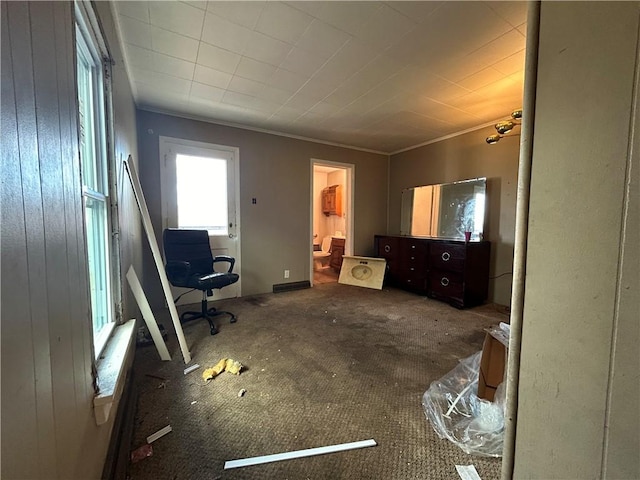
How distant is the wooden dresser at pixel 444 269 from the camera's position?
124 inches

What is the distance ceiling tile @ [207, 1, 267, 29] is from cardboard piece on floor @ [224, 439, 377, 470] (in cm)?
242

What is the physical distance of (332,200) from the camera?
20.1 feet

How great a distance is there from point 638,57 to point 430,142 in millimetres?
4043

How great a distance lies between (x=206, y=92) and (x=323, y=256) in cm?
392

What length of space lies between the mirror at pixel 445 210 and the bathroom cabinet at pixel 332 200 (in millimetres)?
1802

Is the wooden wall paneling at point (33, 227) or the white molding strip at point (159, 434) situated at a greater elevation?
the wooden wall paneling at point (33, 227)

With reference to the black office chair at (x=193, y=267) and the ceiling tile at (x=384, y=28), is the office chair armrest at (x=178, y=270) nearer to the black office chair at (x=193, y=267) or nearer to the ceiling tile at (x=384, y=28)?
the black office chair at (x=193, y=267)

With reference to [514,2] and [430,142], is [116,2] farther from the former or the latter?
[430,142]

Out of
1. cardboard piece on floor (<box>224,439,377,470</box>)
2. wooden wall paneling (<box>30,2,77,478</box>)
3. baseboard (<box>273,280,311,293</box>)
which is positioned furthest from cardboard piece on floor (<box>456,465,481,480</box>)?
baseboard (<box>273,280,311,293</box>)

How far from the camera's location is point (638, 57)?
0.44m

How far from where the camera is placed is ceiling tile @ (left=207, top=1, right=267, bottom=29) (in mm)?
1526

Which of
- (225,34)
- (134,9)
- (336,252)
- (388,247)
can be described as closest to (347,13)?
(225,34)

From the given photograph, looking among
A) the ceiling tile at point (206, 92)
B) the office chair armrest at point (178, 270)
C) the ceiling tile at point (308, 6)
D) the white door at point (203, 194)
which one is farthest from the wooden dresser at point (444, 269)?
the ceiling tile at point (206, 92)

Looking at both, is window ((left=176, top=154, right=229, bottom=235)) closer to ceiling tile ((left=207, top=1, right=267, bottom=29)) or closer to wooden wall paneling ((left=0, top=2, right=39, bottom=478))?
ceiling tile ((left=207, top=1, right=267, bottom=29))
